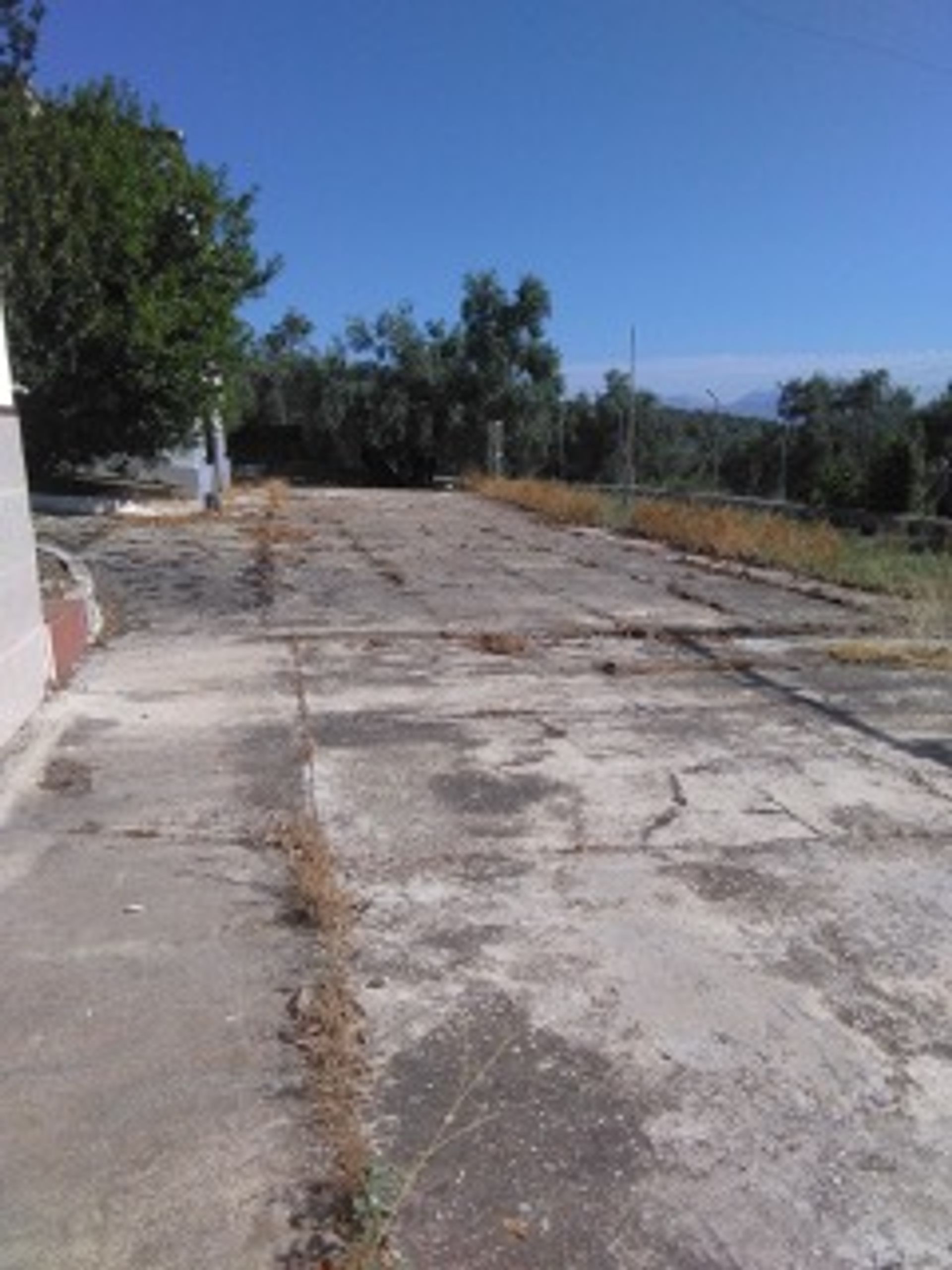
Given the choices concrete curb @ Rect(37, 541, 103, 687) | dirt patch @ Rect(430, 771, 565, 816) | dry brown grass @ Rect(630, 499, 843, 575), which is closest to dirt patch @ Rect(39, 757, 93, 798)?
dirt patch @ Rect(430, 771, 565, 816)

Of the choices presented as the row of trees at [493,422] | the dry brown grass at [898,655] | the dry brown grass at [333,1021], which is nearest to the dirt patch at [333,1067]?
the dry brown grass at [333,1021]

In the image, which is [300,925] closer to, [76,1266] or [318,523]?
[76,1266]

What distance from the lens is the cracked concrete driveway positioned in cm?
242

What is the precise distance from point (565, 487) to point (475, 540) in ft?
29.3

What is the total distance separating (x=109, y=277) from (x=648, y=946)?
669 inches

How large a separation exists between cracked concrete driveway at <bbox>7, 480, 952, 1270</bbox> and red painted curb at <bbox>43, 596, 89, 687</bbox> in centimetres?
→ 115

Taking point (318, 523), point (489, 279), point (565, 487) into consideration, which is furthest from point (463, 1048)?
point (489, 279)

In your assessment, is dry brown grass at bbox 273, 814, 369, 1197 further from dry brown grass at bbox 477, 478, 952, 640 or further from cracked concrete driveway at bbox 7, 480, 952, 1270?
dry brown grass at bbox 477, 478, 952, 640

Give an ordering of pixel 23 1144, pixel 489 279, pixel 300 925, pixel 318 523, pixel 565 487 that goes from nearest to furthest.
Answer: pixel 23 1144, pixel 300 925, pixel 318 523, pixel 565 487, pixel 489 279

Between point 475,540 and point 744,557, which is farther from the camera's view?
point 475,540

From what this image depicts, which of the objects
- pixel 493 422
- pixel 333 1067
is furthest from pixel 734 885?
pixel 493 422

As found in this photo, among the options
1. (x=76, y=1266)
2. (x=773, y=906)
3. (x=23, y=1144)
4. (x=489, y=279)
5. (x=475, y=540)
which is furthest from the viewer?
(x=489, y=279)

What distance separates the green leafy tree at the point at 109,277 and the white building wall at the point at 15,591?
11.7 m

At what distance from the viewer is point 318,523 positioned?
19594 millimetres
